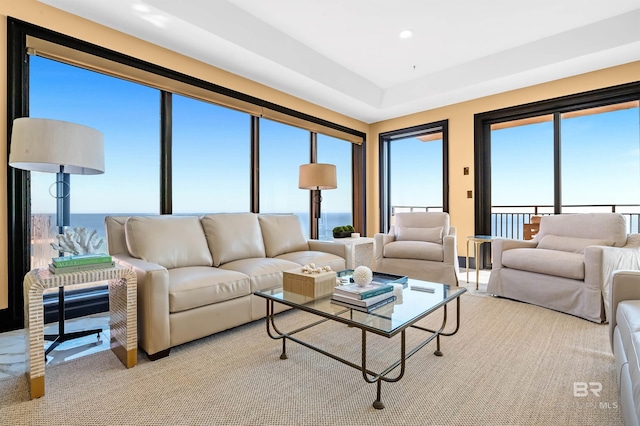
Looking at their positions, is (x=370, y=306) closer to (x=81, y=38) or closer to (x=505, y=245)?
(x=505, y=245)

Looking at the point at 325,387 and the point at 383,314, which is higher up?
the point at 383,314

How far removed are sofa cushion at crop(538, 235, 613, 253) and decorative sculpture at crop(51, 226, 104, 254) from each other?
12.4 feet

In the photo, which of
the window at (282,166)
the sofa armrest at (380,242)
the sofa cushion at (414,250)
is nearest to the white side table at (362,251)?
the sofa armrest at (380,242)

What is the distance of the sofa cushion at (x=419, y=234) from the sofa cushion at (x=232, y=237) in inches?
Result: 75.8

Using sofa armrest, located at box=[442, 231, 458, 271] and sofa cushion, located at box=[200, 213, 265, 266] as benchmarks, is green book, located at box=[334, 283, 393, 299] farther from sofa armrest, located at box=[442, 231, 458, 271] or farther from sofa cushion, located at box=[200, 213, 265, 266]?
sofa armrest, located at box=[442, 231, 458, 271]

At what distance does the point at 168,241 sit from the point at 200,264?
0.31m

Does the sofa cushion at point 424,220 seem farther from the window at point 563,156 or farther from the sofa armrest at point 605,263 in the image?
the sofa armrest at point 605,263

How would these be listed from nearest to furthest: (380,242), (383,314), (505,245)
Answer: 1. (383,314)
2. (505,245)
3. (380,242)

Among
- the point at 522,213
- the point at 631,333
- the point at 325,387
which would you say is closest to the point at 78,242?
the point at 325,387

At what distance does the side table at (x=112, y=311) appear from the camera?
149 cm

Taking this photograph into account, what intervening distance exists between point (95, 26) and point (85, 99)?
2.08ft

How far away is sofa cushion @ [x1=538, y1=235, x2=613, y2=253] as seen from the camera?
2.81m

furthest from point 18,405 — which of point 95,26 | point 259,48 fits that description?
point 259,48

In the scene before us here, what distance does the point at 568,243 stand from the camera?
2.95 meters
